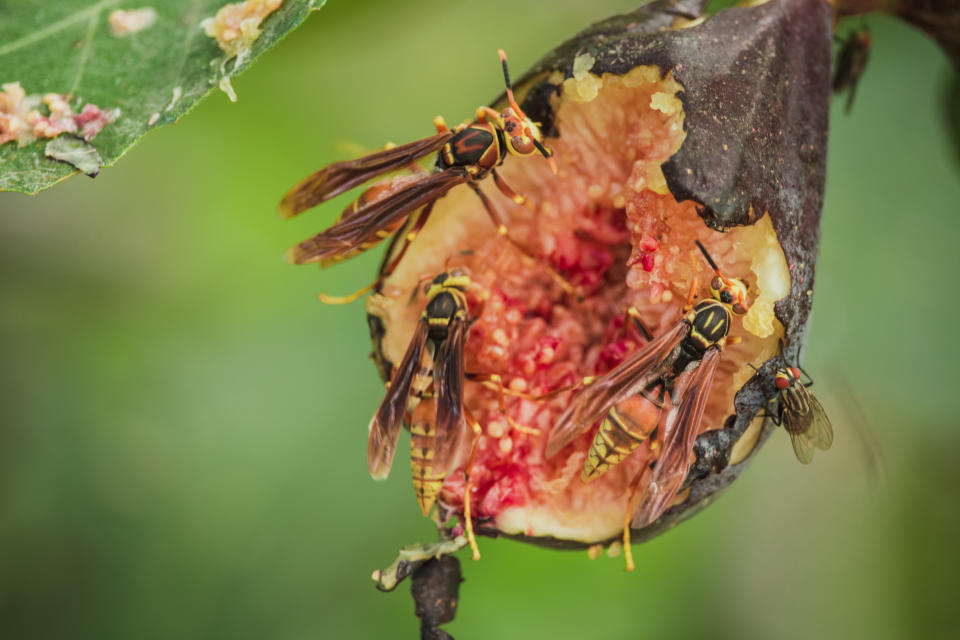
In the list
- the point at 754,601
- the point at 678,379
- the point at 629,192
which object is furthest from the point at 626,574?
the point at 629,192

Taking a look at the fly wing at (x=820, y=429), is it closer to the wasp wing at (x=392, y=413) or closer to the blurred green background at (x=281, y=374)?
the wasp wing at (x=392, y=413)

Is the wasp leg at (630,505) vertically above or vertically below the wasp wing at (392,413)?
below

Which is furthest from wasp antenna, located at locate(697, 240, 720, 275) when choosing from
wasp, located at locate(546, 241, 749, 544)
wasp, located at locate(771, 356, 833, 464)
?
wasp, located at locate(771, 356, 833, 464)

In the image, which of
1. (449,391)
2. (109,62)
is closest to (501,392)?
(449,391)

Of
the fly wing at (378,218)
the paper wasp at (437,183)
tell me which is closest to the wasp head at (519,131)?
the paper wasp at (437,183)

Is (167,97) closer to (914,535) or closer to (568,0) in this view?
(568,0)

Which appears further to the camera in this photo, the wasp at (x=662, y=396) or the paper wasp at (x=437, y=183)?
the paper wasp at (x=437, y=183)

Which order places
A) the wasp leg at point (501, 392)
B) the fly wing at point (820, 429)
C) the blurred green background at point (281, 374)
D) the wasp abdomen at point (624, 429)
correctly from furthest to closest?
1. the blurred green background at point (281, 374)
2. the wasp leg at point (501, 392)
3. the fly wing at point (820, 429)
4. the wasp abdomen at point (624, 429)
